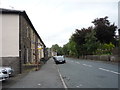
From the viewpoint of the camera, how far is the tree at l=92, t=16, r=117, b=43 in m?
54.9

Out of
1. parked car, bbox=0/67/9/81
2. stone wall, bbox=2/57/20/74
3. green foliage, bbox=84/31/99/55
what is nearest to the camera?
parked car, bbox=0/67/9/81

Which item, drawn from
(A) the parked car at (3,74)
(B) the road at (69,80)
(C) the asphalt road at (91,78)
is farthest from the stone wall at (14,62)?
(A) the parked car at (3,74)

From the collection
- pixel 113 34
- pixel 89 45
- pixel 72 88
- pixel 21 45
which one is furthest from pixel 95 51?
pixel 72 88

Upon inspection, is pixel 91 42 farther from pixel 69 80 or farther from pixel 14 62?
pixel 69 80

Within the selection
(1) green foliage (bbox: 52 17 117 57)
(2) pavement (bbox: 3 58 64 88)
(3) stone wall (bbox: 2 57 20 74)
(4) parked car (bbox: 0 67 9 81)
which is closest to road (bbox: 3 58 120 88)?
(2) pavement (bbox: 3 58 64 88)

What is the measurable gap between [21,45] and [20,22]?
78.7 inches

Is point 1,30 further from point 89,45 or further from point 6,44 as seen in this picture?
point 89,45

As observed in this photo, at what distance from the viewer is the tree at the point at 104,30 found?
5491 cm

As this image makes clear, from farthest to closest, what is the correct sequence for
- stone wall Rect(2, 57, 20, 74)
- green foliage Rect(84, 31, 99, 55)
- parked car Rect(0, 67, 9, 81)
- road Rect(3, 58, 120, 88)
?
green foliage Rect(84, 31, 99, 55) → stone wall Rect(2, 57, 20, 74) → parked car Rect(0, 67, 9, 81) → road Rect(3, 58, 120, 88)

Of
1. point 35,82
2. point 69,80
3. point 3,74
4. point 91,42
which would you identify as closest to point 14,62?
point 35,82

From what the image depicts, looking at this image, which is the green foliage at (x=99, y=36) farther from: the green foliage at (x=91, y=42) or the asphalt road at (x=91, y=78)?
the asphalt road at (x=91, y=78)

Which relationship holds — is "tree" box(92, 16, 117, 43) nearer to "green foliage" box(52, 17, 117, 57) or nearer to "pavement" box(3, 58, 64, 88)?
"green foliage" box(52, 17, 117, 57)

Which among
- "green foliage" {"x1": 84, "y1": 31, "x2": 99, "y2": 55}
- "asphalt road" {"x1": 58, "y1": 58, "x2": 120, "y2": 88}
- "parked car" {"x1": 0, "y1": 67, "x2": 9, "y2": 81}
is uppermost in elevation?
"green foliage" {"x1": 84, "y1": 31, "x2": 99, "y2": 55}

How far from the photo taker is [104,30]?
180ft
